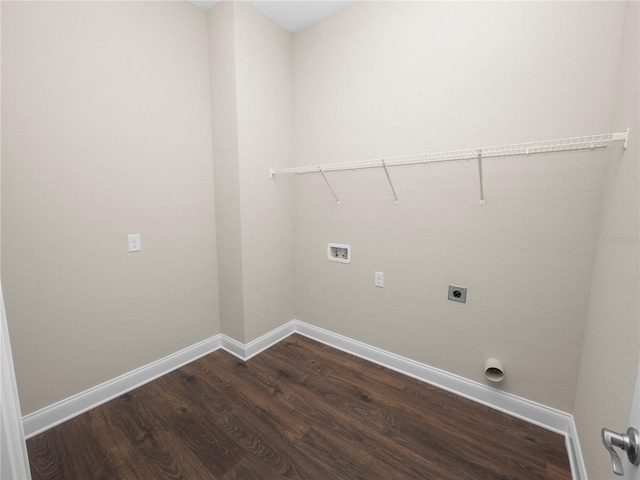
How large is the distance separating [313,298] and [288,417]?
1.04 meters

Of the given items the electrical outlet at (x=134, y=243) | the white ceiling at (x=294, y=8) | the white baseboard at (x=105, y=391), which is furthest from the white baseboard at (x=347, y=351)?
the white ceiling at (x=294, y=8)

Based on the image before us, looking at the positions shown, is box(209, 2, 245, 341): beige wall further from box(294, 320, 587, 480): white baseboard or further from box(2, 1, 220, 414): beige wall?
box(294, 320, 587, 480): white baseboard

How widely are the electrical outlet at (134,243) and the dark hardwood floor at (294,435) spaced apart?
3.14 feet

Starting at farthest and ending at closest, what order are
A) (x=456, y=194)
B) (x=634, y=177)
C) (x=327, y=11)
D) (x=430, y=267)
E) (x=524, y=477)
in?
(x=327, y=11) < (x=430, y=267) < (x=456, y=194) < (x=524, y=477) < (x=634, y=177)

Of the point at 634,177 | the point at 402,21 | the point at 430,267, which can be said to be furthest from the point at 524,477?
the point at 402,21

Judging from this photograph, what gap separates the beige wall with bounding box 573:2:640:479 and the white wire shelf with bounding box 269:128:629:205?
8 centimetres

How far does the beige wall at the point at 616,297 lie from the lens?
883 mm

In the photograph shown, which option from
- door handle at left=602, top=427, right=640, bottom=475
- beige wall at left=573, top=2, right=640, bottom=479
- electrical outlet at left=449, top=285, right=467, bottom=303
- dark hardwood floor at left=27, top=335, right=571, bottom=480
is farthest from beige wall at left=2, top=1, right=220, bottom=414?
beige wall at left=573, top=2, right=640, bottom=479

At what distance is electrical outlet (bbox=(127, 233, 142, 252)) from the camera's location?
6.07 ft

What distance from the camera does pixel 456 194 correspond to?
1736mm

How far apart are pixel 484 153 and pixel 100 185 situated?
2.24 metres

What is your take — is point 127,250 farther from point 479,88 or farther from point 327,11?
point 479,88

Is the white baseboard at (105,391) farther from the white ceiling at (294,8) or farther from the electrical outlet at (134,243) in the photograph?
the white ceiling at (294,8)

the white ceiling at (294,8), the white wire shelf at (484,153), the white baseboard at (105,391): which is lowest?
the white baseboard at (105,391)
